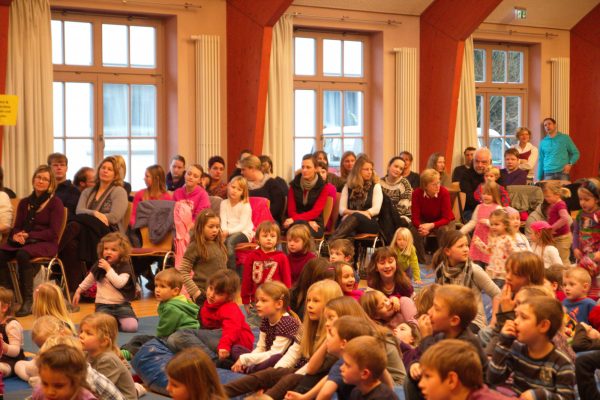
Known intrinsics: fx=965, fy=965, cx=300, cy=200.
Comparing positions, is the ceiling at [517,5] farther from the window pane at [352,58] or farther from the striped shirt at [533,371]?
the striped shirt at [533,371]

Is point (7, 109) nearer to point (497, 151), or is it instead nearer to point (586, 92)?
point (497, 151)

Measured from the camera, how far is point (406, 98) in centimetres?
1437

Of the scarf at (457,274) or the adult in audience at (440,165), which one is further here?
the adult in audience at (440,165)

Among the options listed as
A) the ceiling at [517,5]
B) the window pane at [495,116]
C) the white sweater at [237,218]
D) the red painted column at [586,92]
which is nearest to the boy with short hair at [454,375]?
the white sweater at [237,218]

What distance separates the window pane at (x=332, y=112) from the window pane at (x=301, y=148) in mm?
291

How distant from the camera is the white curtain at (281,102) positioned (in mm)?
13086

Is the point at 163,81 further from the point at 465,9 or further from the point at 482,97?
the point at 482,97

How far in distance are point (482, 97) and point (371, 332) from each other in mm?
11951

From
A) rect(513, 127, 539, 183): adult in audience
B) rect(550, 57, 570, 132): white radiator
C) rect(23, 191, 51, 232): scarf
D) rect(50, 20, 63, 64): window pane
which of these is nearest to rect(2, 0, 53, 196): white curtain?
rect(50, 20, 63, 64): window pane

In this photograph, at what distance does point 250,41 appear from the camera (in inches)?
495

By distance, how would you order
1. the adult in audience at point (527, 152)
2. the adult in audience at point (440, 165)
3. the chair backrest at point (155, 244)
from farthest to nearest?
the adult in audience at point (527, 152) → the adult in audience at point (440, 165) → the chair backrest at point (155, 244)

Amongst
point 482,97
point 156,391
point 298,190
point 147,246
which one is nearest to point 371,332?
point 156,391

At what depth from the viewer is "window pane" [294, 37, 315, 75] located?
13.8 meters

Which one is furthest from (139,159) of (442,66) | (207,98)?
(442,66)
